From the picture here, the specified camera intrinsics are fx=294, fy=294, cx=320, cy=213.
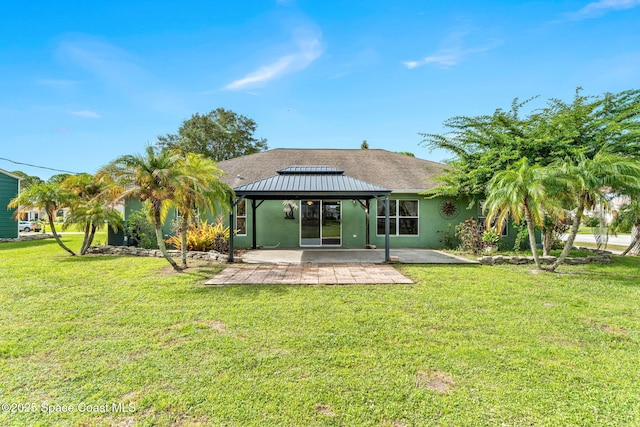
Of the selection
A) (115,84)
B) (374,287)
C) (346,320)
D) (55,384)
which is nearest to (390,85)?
(374,287)

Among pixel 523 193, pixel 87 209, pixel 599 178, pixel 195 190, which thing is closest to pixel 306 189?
pixel 195 190

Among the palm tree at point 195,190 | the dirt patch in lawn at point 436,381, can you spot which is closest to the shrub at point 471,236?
the palm tree at point 195,190

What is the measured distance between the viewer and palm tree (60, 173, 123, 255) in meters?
10.5

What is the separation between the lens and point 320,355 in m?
3.51

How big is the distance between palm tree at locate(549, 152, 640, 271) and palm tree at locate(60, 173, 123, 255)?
1382 cm

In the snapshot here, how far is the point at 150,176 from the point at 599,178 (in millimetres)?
11455

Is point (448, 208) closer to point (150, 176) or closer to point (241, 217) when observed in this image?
point (241, 217)

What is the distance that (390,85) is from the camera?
1443 cm

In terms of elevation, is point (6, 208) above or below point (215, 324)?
above

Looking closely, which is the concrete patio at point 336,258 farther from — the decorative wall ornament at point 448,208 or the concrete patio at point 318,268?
the decorative wall ornament at point 448,208

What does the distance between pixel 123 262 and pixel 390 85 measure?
13509 mm

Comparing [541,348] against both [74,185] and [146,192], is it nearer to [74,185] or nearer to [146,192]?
[146,192]

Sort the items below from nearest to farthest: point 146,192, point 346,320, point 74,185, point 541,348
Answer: point 541,348
point 346,320
point 146,192
point 74,185

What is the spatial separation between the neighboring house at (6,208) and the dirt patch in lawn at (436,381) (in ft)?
75.0
